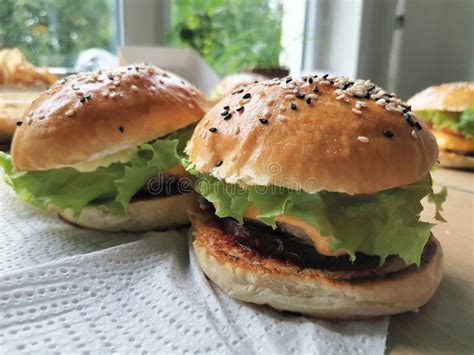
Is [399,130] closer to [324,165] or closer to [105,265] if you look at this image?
[324,165]

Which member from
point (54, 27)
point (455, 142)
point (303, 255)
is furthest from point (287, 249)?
point (54, 27)

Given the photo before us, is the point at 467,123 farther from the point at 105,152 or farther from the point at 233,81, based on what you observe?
the point at 105,152

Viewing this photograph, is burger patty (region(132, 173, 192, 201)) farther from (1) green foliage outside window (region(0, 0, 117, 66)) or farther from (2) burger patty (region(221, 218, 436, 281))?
(1) green foliage outside window (region(0, 0, 117, 66))

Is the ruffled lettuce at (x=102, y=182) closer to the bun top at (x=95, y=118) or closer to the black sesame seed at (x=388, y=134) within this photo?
the bun top at (x=95, y=118)

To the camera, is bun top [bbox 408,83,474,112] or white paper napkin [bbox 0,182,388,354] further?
bun top [bbox 408,83,474,112]

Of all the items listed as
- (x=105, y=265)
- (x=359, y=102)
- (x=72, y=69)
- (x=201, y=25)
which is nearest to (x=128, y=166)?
(x=105, y=265)

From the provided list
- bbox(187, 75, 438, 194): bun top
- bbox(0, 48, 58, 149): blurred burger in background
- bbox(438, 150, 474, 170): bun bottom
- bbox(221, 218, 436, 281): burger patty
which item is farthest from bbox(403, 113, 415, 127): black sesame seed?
bbox(0, 48, 58, 149): blurred burger in background
